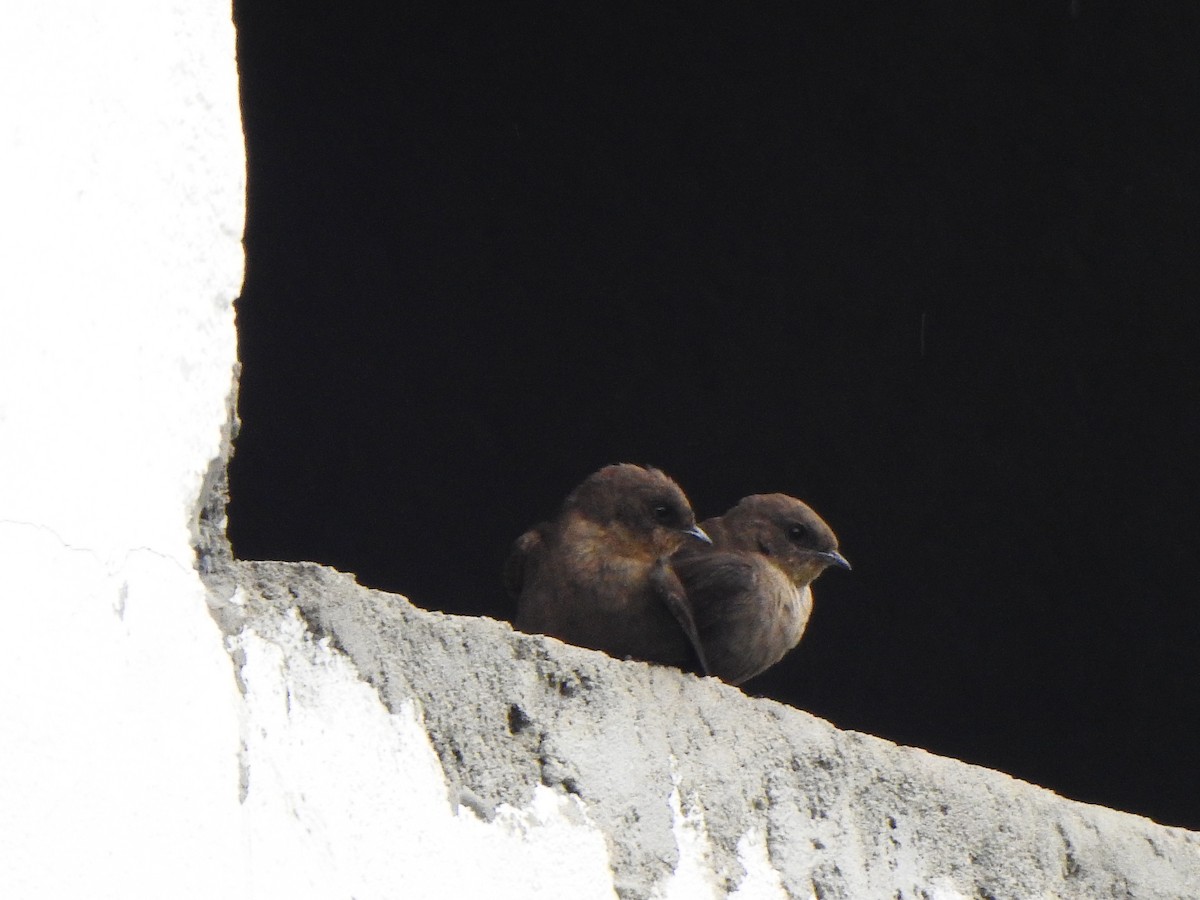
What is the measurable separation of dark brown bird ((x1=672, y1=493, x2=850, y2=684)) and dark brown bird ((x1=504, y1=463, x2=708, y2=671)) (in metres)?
0.08

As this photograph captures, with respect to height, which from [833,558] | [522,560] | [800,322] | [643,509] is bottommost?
[833,558]

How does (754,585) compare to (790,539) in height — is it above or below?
above

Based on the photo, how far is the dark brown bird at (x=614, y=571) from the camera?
362 centimetres

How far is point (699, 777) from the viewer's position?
102 inches

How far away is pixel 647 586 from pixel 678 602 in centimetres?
11

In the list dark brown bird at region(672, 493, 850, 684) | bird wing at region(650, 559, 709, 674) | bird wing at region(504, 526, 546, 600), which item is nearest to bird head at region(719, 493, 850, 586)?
dark brown bird at region(672, 493, 850, 684)

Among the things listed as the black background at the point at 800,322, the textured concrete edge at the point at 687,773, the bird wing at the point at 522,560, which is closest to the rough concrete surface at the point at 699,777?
the textured concrete edge at the point at 687,773

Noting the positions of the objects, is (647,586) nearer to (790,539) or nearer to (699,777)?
(790,539)

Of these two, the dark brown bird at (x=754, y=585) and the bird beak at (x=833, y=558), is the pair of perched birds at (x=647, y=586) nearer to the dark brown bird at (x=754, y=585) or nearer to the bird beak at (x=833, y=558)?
the dark brown bird at (x=754, y=585)

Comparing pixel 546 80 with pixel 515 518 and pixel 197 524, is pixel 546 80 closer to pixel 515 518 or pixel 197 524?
pixel 515 518

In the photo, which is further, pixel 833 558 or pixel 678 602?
pixel 833 558

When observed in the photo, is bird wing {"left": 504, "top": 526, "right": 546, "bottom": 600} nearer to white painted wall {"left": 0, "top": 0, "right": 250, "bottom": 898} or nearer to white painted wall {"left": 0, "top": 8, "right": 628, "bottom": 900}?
white painted wall {"left": 0, "top": 8, "right": 628, "bottom": 900}

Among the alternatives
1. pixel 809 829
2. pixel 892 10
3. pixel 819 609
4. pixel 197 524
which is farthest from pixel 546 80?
pixel 197 524

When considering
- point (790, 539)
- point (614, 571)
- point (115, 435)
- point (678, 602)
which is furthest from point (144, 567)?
point (790, 539)
